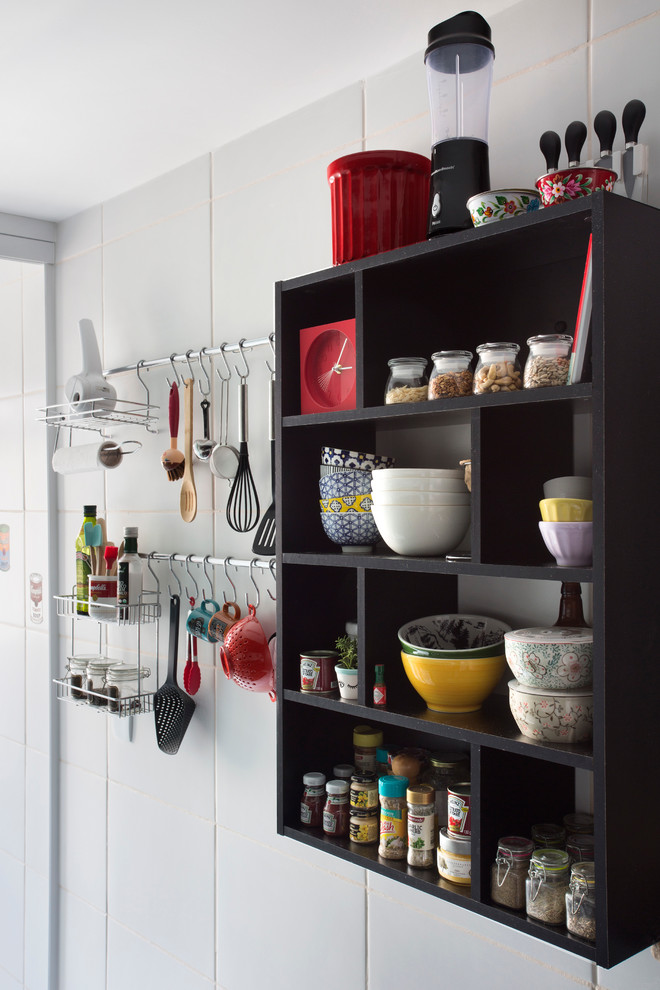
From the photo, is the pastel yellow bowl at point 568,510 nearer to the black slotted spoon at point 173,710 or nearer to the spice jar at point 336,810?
the spice jar at point 336,810

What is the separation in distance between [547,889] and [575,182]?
91cm

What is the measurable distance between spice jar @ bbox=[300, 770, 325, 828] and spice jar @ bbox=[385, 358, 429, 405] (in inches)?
25.3

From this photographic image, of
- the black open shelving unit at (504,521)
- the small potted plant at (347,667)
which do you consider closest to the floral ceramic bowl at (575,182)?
the black open shelving unit at (504,521)

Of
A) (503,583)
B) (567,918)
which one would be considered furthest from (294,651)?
(567,918)

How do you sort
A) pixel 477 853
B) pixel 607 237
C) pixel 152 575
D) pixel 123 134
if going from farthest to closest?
pixel 152 575, pixel 123 134, pixel 477 853, pixel 607 237

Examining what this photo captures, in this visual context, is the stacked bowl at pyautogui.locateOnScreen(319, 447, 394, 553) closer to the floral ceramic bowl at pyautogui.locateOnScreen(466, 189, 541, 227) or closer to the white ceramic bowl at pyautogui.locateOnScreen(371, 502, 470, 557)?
the white ceramic bowl at pyautogui.locateOnScreen(371, 502, 470, 557)

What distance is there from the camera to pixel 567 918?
1062mm

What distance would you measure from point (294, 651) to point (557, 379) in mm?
656

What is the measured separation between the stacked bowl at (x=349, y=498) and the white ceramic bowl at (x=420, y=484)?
4.3 inches

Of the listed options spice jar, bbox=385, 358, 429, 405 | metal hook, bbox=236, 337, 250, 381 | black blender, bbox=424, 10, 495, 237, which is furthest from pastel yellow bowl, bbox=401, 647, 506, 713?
metal hook, bbox=236, 337, 250, 381

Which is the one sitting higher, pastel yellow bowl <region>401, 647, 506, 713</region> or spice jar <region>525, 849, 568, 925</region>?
pastel yellow bowl <region>401, 647, 506, 713</region>

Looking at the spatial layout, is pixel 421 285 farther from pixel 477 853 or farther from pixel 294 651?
pixel 477 853

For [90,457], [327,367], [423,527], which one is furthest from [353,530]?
[90,457]

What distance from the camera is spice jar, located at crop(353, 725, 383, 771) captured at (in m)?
1.46
